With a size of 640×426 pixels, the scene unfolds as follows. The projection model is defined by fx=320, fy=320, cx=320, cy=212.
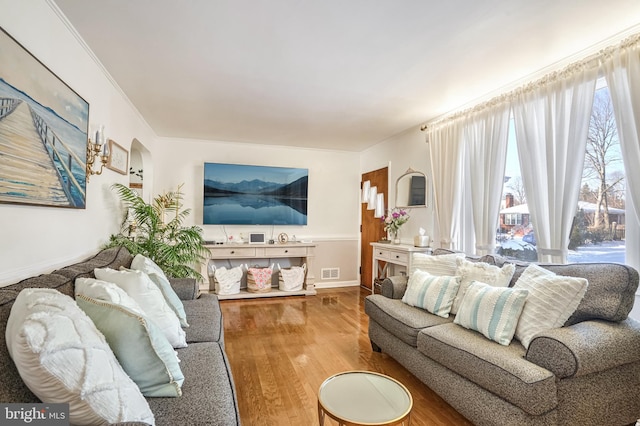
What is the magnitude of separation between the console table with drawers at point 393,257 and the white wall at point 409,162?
27 cm

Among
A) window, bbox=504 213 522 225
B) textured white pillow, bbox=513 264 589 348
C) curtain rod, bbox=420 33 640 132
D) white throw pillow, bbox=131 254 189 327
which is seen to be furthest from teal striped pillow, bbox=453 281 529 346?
white throw pillow, bbox=131 254 189 327

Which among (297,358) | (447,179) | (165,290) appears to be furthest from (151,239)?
(447,179)

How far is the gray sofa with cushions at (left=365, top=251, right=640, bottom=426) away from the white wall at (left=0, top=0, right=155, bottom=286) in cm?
233

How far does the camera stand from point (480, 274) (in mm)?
2365

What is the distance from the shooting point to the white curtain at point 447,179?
3.35 metres

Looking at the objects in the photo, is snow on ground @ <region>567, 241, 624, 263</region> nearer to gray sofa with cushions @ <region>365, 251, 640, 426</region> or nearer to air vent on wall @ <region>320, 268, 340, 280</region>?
gray sofa with cushions @ <region>365, 251, 640, 426</region>

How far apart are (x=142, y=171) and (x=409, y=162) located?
12.7 feet

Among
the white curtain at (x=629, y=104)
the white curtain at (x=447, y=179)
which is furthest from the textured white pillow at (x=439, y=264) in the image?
the white curtain at (x=629, y=104)

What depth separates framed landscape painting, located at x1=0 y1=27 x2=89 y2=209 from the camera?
4.81 feet

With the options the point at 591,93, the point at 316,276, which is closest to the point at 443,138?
the point at 591,93

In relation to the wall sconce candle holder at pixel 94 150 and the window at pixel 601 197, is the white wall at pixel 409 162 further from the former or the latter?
the wall sconce candle holder at pixel 94 150

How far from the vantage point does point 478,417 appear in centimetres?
170

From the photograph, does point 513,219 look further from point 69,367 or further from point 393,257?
point 69,367

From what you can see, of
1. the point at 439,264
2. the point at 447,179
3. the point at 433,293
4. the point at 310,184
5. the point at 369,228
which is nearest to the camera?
the point at 433,293
